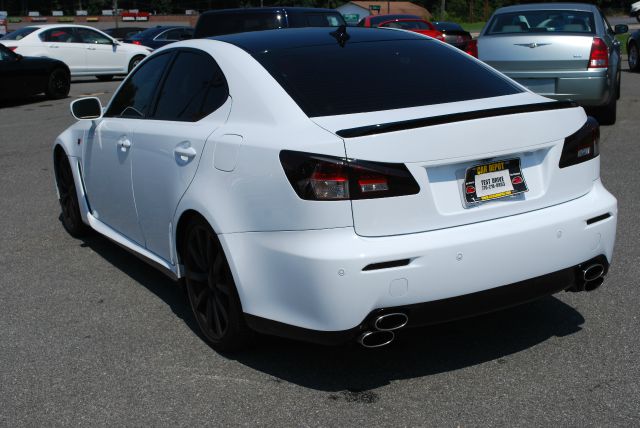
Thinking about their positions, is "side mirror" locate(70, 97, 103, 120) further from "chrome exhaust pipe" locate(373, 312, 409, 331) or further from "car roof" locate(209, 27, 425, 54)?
"chrome exhaust pipe" locate(373, 312, 409, 331)

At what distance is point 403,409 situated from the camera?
12.1 feet

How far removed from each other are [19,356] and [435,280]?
222 centimetres

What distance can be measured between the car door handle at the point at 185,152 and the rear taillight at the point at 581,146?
69.8 inches

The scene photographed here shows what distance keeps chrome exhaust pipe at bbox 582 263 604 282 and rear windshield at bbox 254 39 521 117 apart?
0.99m

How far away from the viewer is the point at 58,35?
891 inches

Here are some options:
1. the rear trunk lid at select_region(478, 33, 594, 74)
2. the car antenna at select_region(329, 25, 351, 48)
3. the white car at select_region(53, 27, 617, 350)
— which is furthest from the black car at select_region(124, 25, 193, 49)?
the white car at select_region(53, 27, 617, 350)

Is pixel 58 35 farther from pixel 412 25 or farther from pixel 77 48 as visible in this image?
pixel 412 25

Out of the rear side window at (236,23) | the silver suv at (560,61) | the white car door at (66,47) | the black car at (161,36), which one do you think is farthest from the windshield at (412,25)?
the silver suv at (560,61)

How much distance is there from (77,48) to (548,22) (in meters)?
14.7

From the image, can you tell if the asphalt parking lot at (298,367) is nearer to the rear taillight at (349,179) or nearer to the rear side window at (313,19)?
the rear taillight at (349,179)

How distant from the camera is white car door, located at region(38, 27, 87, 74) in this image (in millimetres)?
→ 22422

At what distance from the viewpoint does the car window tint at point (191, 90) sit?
4496 mm

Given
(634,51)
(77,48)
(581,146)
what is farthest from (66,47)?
(581,146)

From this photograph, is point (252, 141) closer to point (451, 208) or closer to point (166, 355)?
point (451, 208)
